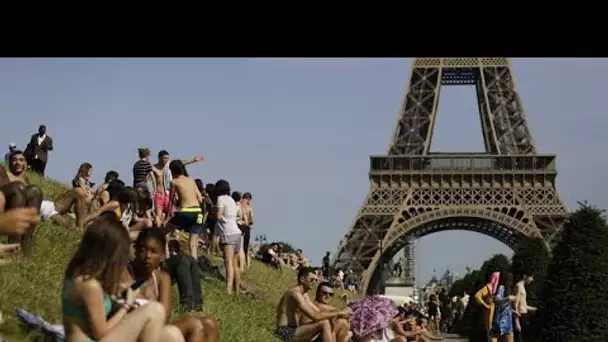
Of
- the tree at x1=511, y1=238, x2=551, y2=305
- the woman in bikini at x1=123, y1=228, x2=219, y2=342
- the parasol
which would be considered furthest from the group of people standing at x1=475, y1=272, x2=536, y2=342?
the woman in bikini at x1=123, y1=228, x2=219, y2=342

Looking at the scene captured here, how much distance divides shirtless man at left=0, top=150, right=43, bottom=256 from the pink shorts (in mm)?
2566

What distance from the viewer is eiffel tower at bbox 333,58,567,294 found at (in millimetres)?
46656

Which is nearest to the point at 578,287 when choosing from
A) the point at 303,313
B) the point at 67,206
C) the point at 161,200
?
the point at 161,200

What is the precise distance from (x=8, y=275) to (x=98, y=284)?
7.27 ft

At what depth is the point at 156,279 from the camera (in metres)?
6.81

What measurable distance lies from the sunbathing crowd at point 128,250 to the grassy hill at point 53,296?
0.75 ft

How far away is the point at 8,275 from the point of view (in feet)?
23.7

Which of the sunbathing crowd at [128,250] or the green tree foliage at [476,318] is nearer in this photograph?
the sunbathing crowd at [128,250]

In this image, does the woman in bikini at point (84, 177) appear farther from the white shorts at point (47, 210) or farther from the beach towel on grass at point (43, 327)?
the beach towel on grass at point (43, 327)

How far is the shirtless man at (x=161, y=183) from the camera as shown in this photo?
38.7 ft

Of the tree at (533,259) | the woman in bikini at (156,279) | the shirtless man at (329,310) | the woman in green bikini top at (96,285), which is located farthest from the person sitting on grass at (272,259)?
the woman in green bikini top at (96,285)

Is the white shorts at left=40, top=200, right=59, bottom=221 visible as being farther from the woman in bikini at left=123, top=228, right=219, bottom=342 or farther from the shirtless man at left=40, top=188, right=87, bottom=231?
the woman in bikini at left=123, top=228, right=219, bottom=342

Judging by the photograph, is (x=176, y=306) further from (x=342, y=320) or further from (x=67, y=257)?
(x=342, y=320)
